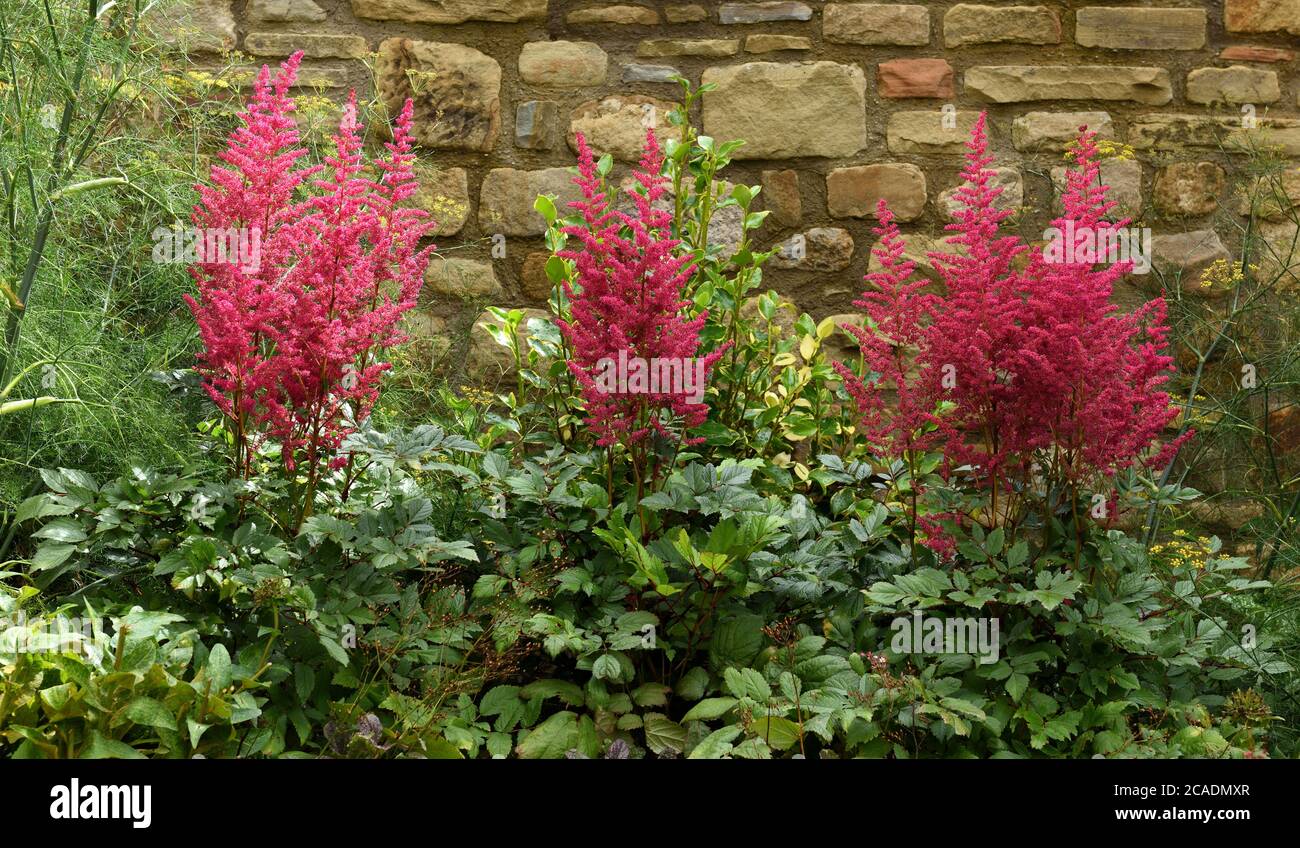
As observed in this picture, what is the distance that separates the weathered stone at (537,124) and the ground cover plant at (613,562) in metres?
1.55

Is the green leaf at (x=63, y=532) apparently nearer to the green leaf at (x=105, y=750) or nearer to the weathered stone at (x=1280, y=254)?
the green leaf at (x=105, y=750)

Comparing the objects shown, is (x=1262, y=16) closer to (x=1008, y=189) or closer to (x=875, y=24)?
(x=1008, y=189)

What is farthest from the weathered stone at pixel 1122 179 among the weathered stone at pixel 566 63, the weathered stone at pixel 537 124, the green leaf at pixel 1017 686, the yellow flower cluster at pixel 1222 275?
the green leaf at pixel 1017 686

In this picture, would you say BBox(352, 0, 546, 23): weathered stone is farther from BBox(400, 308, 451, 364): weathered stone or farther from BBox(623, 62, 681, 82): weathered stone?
BBox(400, 308, 451, 364): weathered stone

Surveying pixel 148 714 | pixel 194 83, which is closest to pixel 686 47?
pixel 194 83

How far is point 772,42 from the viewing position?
397cm

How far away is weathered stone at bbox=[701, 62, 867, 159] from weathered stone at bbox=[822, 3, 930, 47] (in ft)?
0.36

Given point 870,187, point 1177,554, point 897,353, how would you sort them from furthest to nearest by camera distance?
point 870,187 < point 1177,554 < point 897,353

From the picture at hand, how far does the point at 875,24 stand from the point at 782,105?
436mm

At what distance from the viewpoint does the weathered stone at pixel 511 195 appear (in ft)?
13.1

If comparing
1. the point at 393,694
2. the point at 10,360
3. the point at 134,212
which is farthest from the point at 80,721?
the point at 134,212

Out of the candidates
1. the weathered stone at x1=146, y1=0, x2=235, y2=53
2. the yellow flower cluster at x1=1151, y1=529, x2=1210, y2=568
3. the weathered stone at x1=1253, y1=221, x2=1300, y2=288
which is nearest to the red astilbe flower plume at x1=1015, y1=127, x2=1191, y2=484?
the yellow flower cluster at x1=1151, y1=529, x2=1210, y2=568

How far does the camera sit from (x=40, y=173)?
98.5 inches

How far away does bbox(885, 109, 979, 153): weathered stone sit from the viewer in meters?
3.96
